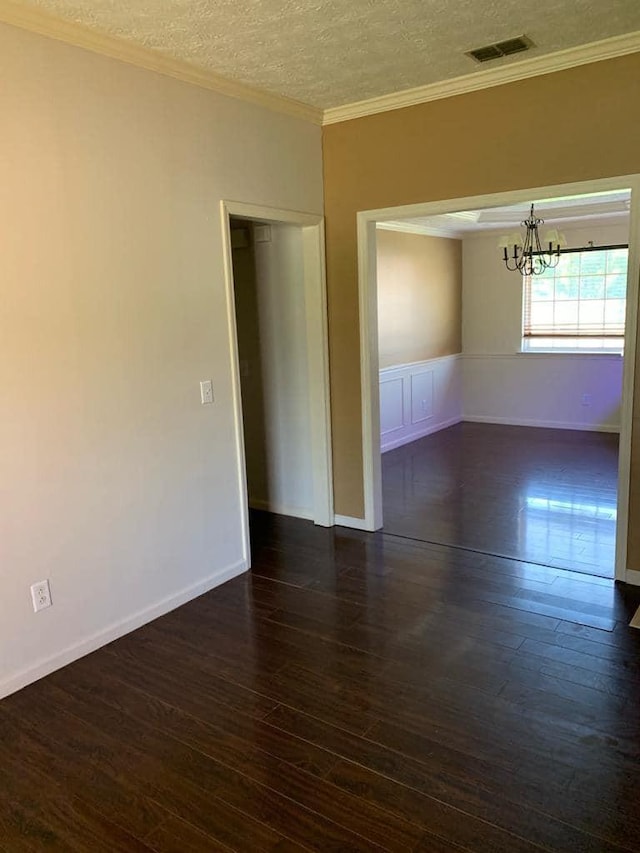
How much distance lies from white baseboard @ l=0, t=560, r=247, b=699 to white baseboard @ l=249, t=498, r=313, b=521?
1012 mm

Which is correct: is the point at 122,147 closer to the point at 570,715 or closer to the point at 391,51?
the point at 391,51

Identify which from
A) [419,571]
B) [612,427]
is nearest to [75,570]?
[419,571]

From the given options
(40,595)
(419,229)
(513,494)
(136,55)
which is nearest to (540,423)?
(419,229)

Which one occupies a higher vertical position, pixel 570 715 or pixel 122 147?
pixel 122 147

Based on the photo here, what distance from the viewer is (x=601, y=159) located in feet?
10.5

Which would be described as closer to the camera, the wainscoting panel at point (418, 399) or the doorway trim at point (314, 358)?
the doorway trim at point (314, 358)

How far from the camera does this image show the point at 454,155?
367 centimetres

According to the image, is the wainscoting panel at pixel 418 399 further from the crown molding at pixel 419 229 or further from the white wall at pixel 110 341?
the white wall at pixel 110 341

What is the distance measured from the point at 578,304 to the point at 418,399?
7.39 feet

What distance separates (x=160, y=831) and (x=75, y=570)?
4.19 ft

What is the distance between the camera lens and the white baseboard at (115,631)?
8.98ft

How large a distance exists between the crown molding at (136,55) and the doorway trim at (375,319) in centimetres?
84

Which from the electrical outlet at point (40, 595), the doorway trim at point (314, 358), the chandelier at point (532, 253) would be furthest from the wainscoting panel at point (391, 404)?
the electrical outlet at point (40, 595)

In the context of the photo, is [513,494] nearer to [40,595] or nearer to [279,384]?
[279,384]
